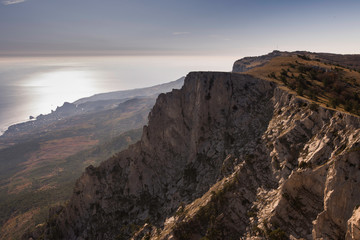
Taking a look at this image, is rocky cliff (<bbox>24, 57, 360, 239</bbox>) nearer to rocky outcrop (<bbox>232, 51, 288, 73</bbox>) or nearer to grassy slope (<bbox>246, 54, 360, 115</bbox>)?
grassy slope (<bbox>246, 54, 360, 115</bbox>)

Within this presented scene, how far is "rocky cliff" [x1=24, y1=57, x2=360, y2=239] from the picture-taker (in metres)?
25.9

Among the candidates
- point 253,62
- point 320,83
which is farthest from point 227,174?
point 253,62

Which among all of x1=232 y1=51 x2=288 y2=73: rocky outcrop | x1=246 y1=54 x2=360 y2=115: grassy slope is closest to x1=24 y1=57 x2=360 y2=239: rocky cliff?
x1=246 y1=54 x2=360 y2=115: grassy slope

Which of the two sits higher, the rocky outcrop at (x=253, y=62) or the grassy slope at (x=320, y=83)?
the rocky outcrop at (x=253, y=62)

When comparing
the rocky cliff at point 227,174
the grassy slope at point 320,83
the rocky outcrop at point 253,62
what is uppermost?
the rocky outcrop at point 253,62

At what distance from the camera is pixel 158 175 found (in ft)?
191

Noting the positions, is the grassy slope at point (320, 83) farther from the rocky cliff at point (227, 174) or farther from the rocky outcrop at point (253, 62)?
the rocky outcrop at point (253, 62)

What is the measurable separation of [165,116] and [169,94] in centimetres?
710

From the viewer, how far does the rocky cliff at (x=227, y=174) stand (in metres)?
25.9

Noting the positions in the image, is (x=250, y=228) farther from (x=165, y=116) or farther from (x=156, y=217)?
(x=165, y=116)

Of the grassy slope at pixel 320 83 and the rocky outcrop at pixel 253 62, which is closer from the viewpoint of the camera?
the grassy slope at pixel 320 83

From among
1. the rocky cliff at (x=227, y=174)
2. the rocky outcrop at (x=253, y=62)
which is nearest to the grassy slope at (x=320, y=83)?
the rocky cliff at (x=227, y=174)

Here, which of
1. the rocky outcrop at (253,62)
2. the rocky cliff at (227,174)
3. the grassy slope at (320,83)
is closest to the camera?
the rocky cliff at (227,174)

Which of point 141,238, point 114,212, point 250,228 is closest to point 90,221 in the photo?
point 114,212
